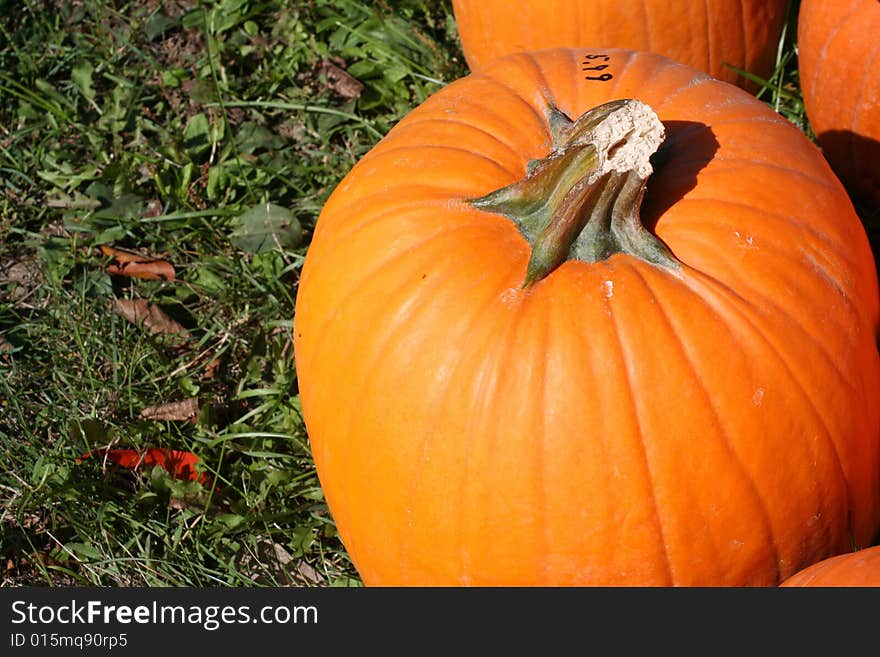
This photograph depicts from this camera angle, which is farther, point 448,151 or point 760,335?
point 448,151

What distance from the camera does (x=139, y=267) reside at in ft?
12.5

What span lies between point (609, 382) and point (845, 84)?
1.68m

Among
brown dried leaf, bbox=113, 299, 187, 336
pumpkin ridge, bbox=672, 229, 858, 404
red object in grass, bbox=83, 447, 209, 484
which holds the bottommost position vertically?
red object in grass, bbox=83, 447, 209, 484

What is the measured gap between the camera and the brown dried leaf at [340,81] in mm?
4320

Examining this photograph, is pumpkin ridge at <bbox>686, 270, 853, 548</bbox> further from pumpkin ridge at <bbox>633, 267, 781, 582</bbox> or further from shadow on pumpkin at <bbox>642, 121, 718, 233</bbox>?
shadow on pumpkin at <bbox>642, 121, 718, 233</bbox>

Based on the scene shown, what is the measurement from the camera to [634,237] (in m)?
2.31

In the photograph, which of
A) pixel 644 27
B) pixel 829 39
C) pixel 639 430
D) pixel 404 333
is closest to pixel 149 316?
pixel 404 333

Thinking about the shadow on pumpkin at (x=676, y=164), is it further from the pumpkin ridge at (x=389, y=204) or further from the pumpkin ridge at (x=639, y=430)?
Result: the pumpkin ridge at (x=389, y=204)

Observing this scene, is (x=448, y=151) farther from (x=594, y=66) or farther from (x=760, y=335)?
(x=760, y=335)

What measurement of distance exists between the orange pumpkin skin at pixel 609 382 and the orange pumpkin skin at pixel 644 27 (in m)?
0.89

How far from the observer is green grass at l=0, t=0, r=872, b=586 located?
318cm

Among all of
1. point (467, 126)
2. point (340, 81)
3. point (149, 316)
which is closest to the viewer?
point (467, 126)

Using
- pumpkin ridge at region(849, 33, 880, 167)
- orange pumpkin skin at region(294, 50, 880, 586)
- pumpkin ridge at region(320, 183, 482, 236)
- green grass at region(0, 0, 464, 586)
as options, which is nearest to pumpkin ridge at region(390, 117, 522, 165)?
orange pumpkin skin at region(294, 50, 880, 586)

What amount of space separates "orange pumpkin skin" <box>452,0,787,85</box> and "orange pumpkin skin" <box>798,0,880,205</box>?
20 centimetres
